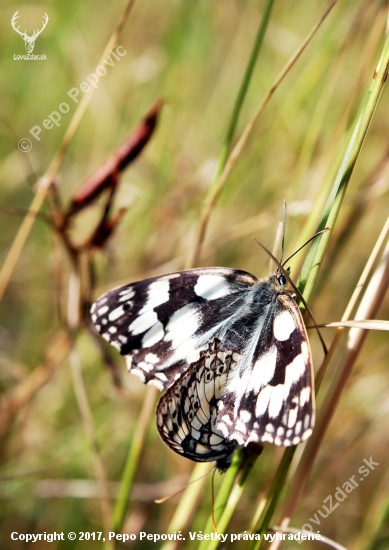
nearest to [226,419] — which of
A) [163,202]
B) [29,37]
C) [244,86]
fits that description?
[244,86]

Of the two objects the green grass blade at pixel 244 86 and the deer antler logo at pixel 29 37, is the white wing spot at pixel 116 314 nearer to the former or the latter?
the green grass blade at pixel 244 86

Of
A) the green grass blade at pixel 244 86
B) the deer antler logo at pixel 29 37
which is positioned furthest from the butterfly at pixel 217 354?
the deer antler logo at pixel 29 37

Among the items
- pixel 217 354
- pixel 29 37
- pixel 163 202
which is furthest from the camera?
pixel 29 37

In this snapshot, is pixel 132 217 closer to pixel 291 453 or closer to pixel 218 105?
pixel 218 105

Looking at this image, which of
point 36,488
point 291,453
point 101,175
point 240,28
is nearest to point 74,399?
point 36,488

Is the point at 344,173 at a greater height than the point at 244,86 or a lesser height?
lesser

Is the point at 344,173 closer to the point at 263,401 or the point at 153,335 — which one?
the point at 263,401
